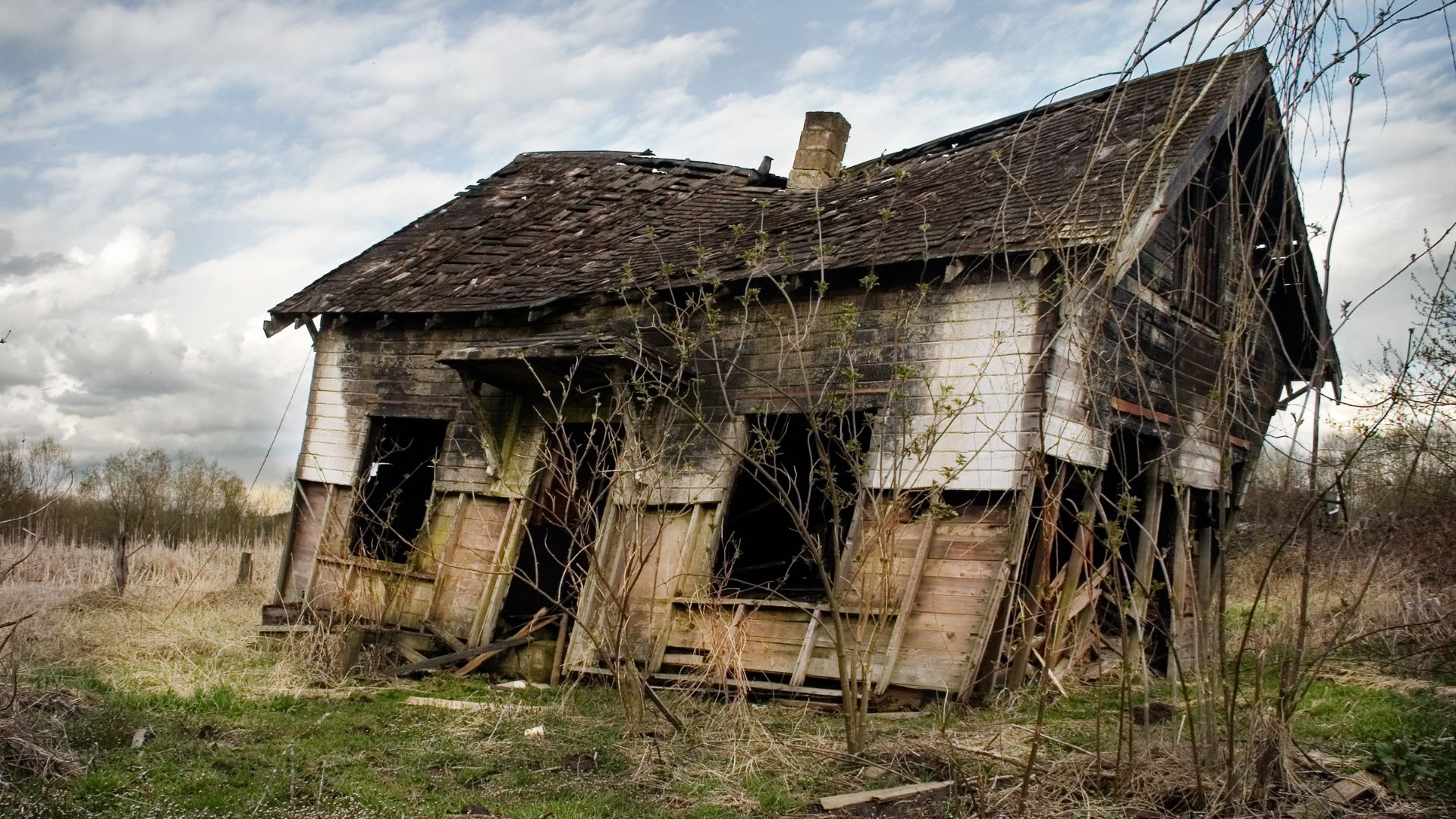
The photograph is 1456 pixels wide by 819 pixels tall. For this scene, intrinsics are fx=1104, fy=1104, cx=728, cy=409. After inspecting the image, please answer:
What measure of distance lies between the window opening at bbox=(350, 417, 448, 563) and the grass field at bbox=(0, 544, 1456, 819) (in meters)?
2.84

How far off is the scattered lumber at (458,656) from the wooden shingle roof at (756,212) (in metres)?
3.32

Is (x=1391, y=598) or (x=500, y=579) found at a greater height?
(x=1391, y=598)

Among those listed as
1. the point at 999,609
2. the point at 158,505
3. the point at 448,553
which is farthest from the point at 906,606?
the point at 158,505

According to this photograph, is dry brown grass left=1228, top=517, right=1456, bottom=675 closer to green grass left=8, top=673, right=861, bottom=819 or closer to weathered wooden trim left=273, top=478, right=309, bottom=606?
green grass left=8, top=673, right=861, bottom=819

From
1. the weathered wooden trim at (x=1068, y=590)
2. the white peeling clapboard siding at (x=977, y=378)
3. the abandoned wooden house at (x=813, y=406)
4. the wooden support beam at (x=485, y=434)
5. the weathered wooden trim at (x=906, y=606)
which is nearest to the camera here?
the abandoned wooden house at (x=813, y=406)

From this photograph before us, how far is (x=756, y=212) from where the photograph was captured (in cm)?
1242

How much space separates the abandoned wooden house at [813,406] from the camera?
7.75 meters

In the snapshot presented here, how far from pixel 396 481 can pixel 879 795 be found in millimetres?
9714

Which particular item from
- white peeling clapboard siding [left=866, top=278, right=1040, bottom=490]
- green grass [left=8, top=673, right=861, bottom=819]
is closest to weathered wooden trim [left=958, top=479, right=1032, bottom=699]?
white peeling clapboard siding [left=866, top=278, right=1040, bottom=490]

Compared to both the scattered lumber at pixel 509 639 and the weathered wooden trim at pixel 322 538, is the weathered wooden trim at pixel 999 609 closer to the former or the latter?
the scattered lumber at pixel 509 639

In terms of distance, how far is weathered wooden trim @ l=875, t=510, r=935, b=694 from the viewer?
26.5 ft

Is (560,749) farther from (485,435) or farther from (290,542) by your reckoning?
(290,542)

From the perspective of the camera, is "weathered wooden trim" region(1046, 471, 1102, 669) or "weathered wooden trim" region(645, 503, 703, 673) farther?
"weathered wooden trim" region(645, 503, 703, 673)

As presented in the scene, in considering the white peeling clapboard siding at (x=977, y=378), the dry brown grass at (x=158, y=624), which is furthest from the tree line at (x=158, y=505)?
the white peeling clapboard siding at (x=977, y=378)
